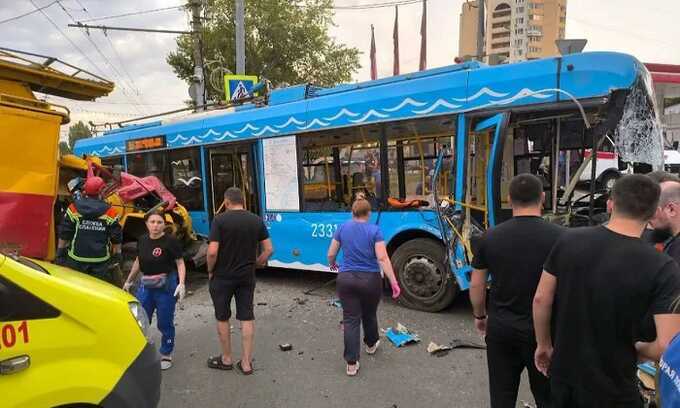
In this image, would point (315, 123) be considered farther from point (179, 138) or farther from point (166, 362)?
point (166, 362)

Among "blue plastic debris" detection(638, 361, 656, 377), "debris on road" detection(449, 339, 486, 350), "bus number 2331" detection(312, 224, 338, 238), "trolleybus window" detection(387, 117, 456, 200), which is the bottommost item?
"debris on road" detection(449, 339, 486, 350)

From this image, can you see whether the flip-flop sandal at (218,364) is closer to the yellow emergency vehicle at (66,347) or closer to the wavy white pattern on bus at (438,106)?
the yellow emergency vehicle at (66,347)

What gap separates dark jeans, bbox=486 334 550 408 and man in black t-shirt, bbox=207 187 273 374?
7.49 feet

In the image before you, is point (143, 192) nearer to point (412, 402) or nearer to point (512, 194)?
point (412, 402)

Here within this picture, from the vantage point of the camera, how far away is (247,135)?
743cm

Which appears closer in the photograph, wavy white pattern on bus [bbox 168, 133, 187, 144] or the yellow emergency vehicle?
the yellow emergency vehicle

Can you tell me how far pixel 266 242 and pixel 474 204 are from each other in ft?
8.18

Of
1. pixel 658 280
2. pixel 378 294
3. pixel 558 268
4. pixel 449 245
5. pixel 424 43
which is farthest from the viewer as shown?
pixel 424 43

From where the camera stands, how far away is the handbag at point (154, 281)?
4383mm

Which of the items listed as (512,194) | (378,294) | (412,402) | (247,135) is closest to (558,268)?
(512,194)

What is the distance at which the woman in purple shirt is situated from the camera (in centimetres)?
431

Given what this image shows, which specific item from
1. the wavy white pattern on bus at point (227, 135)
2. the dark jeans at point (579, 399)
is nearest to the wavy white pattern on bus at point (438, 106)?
the wavy white pattern on bus at point (227, 135)

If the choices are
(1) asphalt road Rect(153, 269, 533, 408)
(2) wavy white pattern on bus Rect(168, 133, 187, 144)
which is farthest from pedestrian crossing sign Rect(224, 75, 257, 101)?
(1) asphalt road Rect(153, 269, 533, 408)

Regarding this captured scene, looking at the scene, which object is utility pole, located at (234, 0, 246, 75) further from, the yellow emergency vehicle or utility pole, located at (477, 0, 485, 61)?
the yellow emergency vehicle
